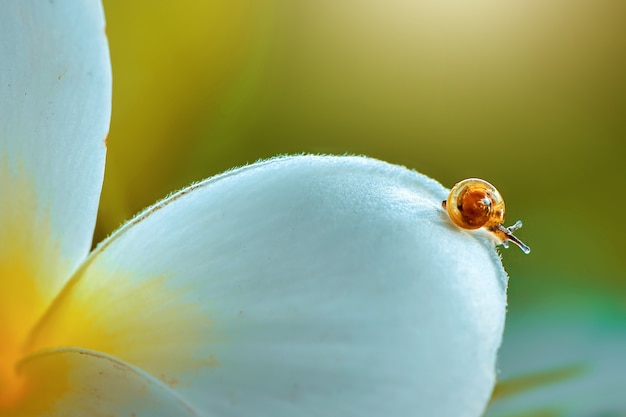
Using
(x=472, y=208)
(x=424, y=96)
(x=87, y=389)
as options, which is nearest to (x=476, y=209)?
(x=472, y=208)

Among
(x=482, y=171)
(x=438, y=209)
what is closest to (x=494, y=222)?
(x=438, y=209)

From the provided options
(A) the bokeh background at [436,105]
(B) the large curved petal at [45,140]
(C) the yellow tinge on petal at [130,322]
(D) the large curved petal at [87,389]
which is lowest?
(D) the large curved petal at [87,389]

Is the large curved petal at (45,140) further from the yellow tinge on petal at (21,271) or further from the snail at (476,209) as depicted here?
the snail at (476,209)

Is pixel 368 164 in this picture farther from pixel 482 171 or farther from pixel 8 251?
pixel 482 171

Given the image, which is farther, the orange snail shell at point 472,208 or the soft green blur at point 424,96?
the soft green blur at point 424,96

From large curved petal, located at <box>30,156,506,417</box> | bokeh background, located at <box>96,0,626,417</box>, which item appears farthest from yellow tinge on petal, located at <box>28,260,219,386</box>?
bokeh background, located at <box>96,0,626,417</box>

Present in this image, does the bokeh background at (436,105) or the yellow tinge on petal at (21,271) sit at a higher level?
the bokeh background at (436,105)

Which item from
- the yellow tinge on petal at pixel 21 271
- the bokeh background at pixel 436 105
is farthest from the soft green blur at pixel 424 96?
the yellow tinge on petal at pixel 21 271
